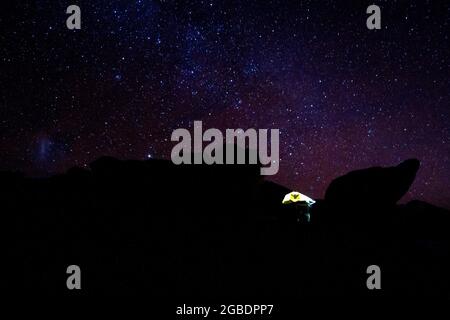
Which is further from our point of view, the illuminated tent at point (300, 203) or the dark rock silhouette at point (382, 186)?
the dark rock silhouette at point (382, 186)

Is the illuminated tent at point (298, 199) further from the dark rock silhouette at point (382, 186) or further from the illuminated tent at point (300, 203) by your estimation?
the dark rock silhouette at point (382, 186)

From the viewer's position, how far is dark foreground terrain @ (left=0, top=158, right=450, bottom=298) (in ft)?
18.2

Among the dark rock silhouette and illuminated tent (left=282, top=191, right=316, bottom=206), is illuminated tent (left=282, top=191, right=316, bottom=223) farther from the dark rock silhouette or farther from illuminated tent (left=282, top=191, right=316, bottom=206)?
the dark rock silhouette

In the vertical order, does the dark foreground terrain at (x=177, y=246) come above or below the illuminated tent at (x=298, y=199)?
below

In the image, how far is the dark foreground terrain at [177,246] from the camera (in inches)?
219

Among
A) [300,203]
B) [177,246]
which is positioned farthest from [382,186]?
[177,246]

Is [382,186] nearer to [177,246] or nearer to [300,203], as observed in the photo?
[300,203]

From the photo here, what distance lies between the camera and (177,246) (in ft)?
22.6

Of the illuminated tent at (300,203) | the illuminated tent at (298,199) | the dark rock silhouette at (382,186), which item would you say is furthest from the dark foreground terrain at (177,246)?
the dark rock silhouette at (382,186)

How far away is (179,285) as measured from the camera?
5.48 m

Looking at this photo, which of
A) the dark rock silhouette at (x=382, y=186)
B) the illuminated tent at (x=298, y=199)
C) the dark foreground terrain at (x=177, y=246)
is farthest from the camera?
the dark rock silhouette at (x=382, y=186)

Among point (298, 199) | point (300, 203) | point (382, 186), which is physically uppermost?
point (382, 186)

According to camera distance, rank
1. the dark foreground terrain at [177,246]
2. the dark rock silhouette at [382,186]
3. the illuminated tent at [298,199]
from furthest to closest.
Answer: the dark rock silhouette at [382,186], the illuminated tent at [298,199], the dark foreground terrain at [177,246]

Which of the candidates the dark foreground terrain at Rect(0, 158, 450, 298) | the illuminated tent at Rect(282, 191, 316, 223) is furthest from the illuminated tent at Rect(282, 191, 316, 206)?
the dark foreground terrain at Rect(0, 158, 450, 298)
